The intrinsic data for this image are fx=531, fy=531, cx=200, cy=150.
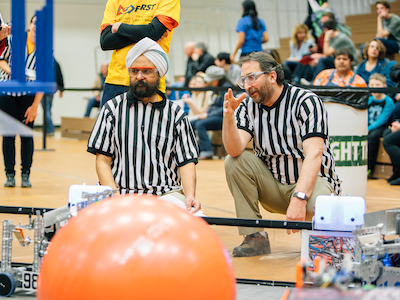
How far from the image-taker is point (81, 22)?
14672 millimetres

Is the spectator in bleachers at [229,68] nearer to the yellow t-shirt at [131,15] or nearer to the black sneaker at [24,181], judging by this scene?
the black sneaker at [24,181]

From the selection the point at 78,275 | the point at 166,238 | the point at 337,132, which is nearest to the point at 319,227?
the point at 166,238

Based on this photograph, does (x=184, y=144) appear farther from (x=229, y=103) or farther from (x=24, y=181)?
(x=24, y=181)

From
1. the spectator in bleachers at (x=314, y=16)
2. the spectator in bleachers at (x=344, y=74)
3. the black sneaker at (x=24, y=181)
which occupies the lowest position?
the black sneaker at (x=24, y=181)

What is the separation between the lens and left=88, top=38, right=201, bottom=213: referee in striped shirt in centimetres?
306

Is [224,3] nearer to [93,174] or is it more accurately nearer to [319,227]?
[93,174]

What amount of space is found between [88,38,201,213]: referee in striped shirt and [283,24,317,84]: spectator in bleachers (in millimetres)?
6280

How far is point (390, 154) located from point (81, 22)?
10925 mm

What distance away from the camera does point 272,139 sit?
3277 mm

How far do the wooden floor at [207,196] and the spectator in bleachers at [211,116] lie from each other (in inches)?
13.2

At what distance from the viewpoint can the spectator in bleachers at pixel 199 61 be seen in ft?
31.3

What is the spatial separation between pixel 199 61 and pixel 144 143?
22.3ft

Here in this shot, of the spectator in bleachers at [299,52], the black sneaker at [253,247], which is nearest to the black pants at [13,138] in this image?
the black sneaker at [253,247]

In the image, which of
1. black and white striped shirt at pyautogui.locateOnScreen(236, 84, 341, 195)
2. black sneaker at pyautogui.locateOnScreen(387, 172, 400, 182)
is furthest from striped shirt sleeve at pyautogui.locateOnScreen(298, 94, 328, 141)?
black sneaker at pyautogui.locateOnScreen(387, 172, 400, 182)
